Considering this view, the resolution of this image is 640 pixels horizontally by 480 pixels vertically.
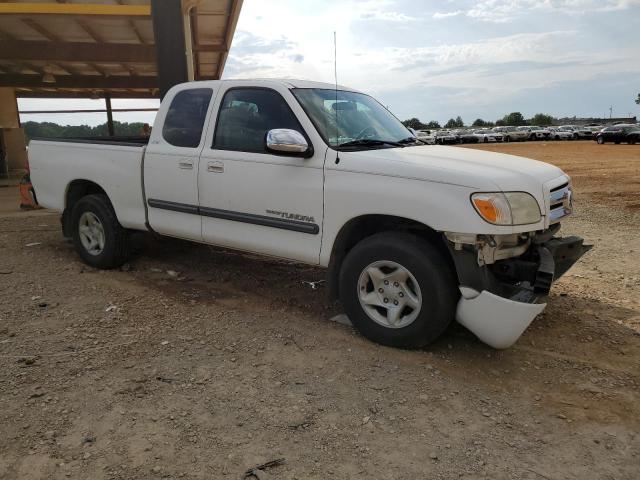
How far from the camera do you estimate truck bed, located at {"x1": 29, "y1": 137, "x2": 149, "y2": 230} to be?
16.9ft

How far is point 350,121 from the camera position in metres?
4.27

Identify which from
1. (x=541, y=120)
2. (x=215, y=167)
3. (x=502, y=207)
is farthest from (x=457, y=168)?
(x=541, y=120)

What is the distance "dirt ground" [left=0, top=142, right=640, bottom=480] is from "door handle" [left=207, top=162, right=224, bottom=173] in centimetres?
119

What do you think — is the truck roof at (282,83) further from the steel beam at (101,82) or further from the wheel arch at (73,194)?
the steel beam at (101,82)

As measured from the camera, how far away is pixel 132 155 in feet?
16.8

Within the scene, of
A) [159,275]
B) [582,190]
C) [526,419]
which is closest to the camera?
[526,419]

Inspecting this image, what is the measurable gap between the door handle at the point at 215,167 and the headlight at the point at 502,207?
218 centimetres

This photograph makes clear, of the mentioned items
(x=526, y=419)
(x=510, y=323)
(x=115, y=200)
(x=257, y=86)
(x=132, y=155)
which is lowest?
(x=526, y=419)

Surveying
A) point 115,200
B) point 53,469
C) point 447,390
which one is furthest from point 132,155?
point 447,390

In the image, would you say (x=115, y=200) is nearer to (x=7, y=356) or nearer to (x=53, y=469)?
(x=7, y=356)

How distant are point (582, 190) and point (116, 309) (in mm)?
10797

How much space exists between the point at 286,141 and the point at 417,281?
→ 1.37 metres

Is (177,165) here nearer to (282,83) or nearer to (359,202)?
(282,83)

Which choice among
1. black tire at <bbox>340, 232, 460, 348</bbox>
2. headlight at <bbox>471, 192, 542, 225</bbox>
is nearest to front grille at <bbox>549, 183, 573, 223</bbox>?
headlight at <bbox>471, 192, 542, 225</bbox>
